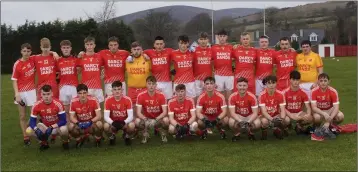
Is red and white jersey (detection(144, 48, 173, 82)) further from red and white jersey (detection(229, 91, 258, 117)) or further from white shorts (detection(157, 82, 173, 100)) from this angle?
red and white jersey (detection(229, 91, 258, 117))

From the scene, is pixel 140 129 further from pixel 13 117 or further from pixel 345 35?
pixel 345 35

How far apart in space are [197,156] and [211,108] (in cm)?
148

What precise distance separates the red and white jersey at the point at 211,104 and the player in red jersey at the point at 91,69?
6.75 feet

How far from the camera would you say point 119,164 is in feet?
19.6

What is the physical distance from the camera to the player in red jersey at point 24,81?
783 centimetres

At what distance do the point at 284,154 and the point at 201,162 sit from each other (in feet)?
4.17

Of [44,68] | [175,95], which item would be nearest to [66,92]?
[44,68]

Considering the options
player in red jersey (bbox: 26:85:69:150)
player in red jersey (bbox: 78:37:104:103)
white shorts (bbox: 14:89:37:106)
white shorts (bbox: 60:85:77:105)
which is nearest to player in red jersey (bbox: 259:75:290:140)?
player in red jersey (bbox: 78:37:104:103)

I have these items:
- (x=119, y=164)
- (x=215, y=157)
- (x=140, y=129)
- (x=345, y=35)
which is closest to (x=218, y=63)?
(x=140, y=129)

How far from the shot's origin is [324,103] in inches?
299

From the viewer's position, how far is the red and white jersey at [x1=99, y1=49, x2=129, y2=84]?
832cm

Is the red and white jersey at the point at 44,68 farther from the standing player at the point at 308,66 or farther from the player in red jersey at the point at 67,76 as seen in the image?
the standing player at the point at 308,66

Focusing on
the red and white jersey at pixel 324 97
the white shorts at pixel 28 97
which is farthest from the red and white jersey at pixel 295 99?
the white shorts at pixel 28 97

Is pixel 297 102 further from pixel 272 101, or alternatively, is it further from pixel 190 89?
pixel 190 89
